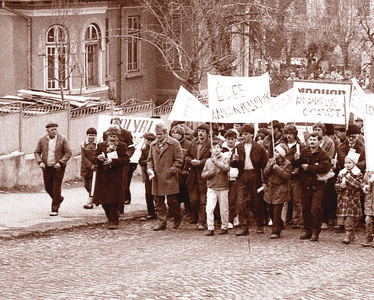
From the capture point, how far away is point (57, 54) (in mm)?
31984

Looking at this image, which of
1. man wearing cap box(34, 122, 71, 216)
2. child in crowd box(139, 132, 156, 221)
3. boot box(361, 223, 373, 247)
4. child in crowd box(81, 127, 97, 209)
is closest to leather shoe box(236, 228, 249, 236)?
boot box(361, 223, 373, 247)

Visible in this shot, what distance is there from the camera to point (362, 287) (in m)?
13.0

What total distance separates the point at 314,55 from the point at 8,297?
96.4 feet

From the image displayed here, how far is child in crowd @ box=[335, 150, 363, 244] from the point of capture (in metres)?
Answer: 16.1

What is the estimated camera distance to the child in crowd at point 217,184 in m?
16.9

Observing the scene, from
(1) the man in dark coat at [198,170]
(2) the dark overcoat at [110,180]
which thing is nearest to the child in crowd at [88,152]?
(2) the dark overcoat at [110,180]

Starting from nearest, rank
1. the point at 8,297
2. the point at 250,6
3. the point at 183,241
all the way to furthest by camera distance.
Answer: the point at 8,297 → the point at 183,241 → the point at 250,6

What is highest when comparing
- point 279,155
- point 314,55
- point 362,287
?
point 314,55

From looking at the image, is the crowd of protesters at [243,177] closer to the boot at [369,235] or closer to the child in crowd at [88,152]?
the boot at [369,235]

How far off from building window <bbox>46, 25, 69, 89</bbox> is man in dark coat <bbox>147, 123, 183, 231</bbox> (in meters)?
14.6

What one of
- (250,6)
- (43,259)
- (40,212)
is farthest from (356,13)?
(43,259)

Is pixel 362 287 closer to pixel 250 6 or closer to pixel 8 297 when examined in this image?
pixel 8 297

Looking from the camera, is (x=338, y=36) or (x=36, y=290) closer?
(x=36, y=290)

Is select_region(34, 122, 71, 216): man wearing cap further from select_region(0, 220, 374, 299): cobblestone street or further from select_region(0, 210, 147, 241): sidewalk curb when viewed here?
select_region(0, 220, 374, 299): cobblestone street
